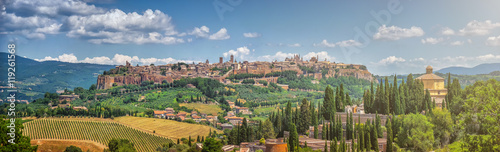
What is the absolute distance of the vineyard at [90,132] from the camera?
46812 mm

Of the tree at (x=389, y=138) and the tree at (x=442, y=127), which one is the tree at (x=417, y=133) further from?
the tree at (x=389, y=138)

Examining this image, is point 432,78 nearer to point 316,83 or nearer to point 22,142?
point 22,142

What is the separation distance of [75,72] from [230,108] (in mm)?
54099

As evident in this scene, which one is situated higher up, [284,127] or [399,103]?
[399,103]

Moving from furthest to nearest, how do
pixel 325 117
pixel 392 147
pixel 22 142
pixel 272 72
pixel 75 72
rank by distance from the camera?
pixel 75 72
pixel 272 72
pixel 325 117
pixel 392 147
pixel 22 142

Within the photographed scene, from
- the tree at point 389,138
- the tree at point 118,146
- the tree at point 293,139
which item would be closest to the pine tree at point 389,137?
the tree at point 389,138

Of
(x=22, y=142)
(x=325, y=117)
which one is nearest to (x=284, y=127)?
(x=325, y=117)

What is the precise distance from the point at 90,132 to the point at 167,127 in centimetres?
935

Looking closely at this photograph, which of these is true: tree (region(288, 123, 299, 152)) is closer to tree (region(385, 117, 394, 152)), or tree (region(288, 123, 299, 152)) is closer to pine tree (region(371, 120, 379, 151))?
pine tree (region(371, 120, 379, 151))

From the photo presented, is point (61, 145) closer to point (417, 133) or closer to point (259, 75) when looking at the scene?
point (417, 133)

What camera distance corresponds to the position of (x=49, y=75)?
8825 cm

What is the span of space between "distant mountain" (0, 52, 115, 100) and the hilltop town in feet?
31.7

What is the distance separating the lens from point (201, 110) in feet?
212

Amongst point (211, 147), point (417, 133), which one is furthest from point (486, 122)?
point (211, 147)
